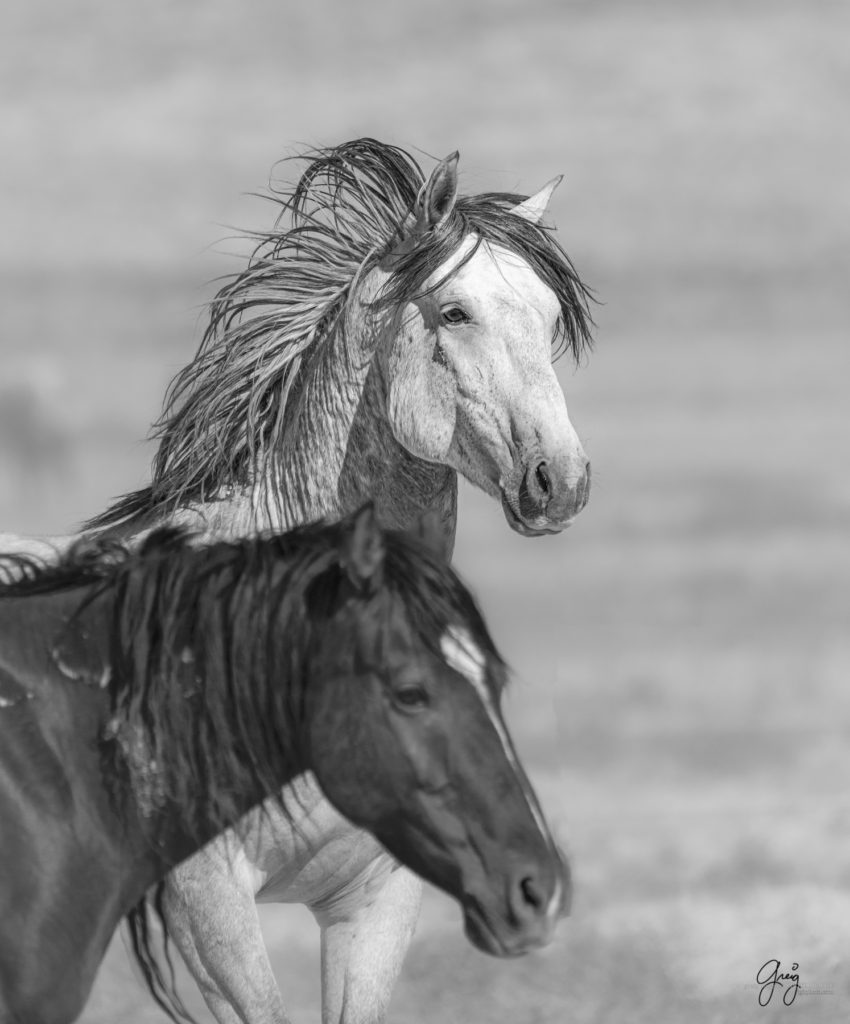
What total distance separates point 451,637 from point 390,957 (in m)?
2.57

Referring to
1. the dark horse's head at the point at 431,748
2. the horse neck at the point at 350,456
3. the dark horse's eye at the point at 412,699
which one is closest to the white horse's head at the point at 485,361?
the horse neck at the point at 350,456

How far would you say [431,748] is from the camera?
5.28m

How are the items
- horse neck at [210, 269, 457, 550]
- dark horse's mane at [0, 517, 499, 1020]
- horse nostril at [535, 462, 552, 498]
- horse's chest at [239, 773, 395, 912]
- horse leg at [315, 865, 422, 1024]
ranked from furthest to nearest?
horse leg at [315, 865, 422, 1024] < horse neck at [210, 269, 457, 550] < horse's chest at [239, 773, 395, 912] < horse nostril at [535, 462, 552, 498] < dark horse's mane at [0, 517, 499, 1020]

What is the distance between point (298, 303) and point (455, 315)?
0.87 meters

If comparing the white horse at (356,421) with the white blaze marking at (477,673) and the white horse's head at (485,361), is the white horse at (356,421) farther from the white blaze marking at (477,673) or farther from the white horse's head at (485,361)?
the white blaze marking at (477,673)

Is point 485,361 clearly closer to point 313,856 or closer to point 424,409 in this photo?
point 424,409

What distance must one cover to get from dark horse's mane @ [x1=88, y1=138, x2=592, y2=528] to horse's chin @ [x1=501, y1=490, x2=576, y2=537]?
0.81 m

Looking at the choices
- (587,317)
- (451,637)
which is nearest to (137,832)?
(451,637)

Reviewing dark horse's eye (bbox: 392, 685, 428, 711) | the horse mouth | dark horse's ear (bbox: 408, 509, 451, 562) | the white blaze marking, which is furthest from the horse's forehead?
the horse mouth

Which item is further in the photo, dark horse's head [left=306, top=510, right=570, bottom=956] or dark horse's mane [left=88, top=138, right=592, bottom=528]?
dark horse's mane [left=88, top=138, right=592, bottom=528]

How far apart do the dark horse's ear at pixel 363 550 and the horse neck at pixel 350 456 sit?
78.7 inches

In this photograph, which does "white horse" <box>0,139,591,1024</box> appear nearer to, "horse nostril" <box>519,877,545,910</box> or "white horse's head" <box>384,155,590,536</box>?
"white horse's head" <box>384,155,590,536</box>

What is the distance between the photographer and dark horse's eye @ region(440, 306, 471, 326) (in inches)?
287

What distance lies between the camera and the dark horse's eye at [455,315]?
23.9 ft
